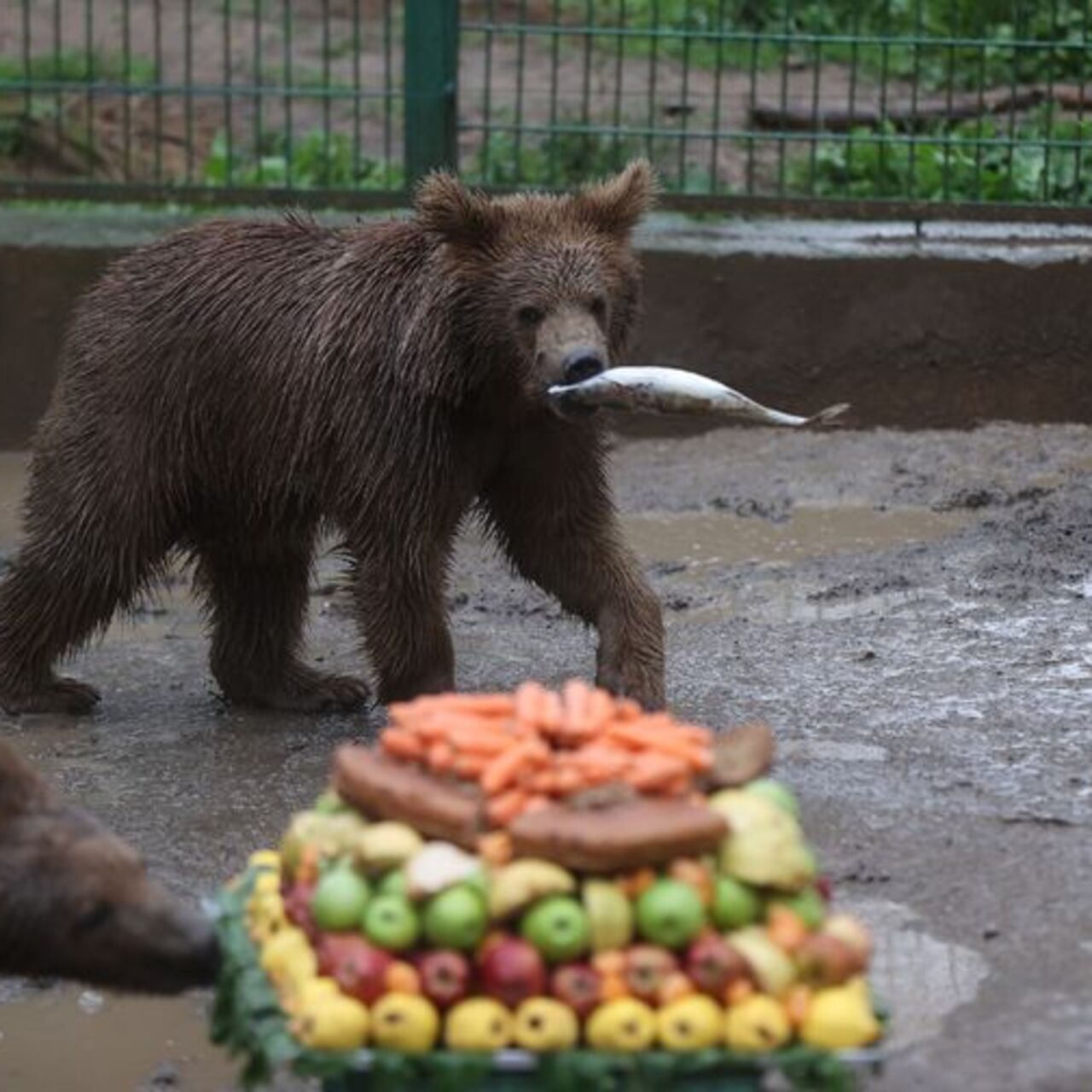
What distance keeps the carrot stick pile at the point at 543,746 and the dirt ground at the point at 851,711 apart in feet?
3.49

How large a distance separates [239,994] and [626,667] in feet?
10.1

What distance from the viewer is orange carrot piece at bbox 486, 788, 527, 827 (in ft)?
13.2

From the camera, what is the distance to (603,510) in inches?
290

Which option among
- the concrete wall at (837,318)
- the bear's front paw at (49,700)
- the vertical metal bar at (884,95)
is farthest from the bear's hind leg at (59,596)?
the vertical metal bar at (884,95)

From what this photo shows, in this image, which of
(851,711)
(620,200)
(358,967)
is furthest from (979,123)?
(358,967)

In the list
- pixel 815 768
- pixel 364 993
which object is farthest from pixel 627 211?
pixel 364 993

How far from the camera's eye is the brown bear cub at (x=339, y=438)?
7082mm

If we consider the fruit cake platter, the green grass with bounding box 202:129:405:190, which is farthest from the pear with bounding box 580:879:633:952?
the green grass with bounding box 202:129:405:190

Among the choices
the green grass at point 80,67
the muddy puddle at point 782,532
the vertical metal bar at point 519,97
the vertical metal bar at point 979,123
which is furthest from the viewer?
the green grass at point 80,67

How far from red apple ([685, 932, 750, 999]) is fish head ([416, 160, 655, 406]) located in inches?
122

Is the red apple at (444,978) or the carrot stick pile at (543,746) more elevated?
the carrot stick pile at (543,746)

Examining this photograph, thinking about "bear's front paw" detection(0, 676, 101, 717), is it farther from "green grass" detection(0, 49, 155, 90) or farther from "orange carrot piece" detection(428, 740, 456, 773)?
"green grass" detection(0, 49, 155, 90)

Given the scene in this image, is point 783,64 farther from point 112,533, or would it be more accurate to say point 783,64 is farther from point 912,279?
point 112,533

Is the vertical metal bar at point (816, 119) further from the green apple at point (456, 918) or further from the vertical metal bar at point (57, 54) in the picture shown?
the green apple at point (456, 918)
